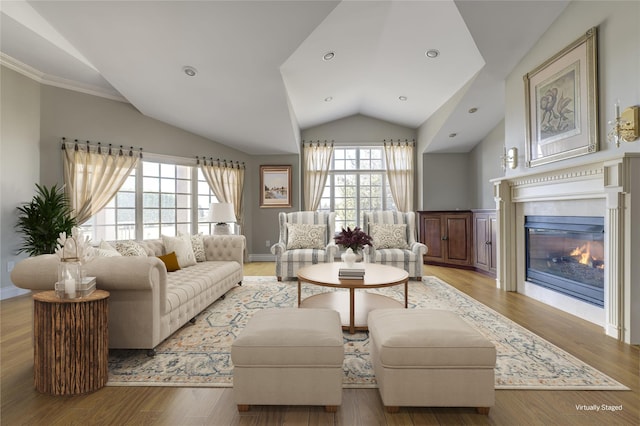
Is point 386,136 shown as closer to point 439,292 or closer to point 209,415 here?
point 439,292

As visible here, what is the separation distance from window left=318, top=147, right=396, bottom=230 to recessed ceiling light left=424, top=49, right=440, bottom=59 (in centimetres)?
282

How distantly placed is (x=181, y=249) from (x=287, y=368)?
254 cm

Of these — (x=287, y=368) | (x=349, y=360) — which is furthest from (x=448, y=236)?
(x=287, y=368)

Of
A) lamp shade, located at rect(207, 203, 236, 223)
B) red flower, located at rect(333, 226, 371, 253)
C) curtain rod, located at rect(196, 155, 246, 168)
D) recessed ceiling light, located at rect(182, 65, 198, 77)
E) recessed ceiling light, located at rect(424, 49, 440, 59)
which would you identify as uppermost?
recessed ceiling light, located at rect(424, 49, 440, 59)

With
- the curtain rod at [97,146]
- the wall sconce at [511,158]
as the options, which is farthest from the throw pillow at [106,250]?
the wall sconce at [511,158]

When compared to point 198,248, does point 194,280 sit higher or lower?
lower

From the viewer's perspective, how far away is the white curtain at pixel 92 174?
4.23 m

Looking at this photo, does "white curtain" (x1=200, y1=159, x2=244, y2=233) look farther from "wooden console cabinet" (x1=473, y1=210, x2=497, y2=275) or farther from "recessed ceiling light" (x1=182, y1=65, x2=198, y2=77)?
"wooden console cabinet" (x1=473, y1=210, x2=497, y2=275)

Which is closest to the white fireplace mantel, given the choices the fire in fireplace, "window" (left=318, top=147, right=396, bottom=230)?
the fire in fireplace

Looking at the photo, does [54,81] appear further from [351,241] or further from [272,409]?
[272,409]

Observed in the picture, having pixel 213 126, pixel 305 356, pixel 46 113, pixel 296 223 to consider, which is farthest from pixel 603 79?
pixel 46 113

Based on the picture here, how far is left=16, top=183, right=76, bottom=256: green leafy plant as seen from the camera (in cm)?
366

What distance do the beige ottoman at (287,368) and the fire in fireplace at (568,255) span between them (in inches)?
111

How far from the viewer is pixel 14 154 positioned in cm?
378
